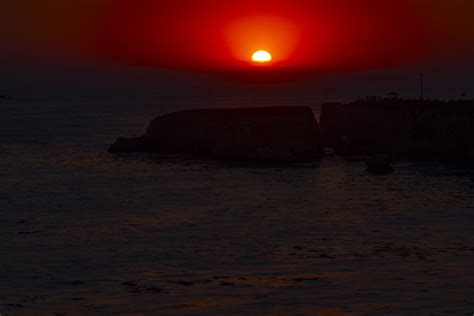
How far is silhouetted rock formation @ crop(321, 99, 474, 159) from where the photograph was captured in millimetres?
87250

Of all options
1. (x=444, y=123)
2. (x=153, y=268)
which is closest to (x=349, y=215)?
(x=153, y=268)

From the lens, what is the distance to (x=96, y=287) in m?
29.2

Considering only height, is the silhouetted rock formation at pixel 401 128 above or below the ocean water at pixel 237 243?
above

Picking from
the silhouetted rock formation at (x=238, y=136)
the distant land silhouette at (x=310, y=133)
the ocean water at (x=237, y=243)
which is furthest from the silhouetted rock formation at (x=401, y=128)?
the ocean water at (x=237, y=243)

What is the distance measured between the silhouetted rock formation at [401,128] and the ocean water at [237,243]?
1513cm

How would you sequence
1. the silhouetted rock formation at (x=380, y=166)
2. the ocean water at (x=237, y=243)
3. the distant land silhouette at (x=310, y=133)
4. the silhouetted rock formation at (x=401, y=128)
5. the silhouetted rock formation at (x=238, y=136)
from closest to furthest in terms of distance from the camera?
the ocean water at (x=237, y=243) < the silhouetted rock formation at (x=380, y=166) < the silhouetted rock formation at (x=238, y=136) < the distant land silhouette at (x=310, y=133) < the silhouetted rock formation at (x=401, y=128)

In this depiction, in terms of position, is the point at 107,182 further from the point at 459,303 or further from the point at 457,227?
the point at 459,303

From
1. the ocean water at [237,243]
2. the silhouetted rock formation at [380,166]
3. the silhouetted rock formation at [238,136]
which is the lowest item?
the ocean water at [237,243]

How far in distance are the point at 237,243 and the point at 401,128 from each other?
60.1 m

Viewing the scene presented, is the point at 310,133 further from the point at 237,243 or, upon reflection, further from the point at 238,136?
the point at 237,243

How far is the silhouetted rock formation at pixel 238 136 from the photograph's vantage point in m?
85.6

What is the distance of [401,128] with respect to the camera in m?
94.1

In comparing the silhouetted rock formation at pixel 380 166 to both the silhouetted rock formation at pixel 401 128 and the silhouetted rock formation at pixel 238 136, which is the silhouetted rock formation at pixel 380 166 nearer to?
the silhouetted rock formation at pixel 238 136

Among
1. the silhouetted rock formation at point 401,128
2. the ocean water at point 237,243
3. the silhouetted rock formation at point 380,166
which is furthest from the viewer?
the silhouetted rock formation at point 401,128
